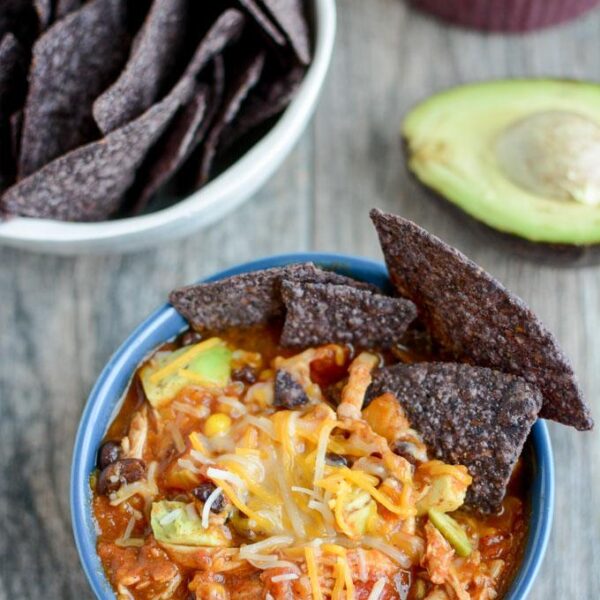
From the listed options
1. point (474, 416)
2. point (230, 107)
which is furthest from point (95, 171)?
point (474, 416)


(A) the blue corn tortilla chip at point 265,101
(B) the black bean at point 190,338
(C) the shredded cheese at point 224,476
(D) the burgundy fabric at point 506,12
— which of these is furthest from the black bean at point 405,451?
(D) the burgundy fabric at point 506,12

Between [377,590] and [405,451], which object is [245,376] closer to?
[405,451]

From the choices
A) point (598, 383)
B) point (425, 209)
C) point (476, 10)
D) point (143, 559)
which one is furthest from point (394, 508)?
point (476, 10)

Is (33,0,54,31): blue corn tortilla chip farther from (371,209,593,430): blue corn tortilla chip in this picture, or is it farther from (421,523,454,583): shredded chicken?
(421,523,454,583): shredded chicken

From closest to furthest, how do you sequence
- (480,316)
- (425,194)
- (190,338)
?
(480,316)
(190,338)
(425,194)

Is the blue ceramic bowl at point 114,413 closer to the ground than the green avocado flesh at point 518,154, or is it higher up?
closer to the ground

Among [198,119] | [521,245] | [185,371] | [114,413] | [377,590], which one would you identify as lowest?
[377,590]

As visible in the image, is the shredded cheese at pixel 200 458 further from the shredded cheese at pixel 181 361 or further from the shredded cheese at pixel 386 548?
the shredded cheese at pixel 386 548
